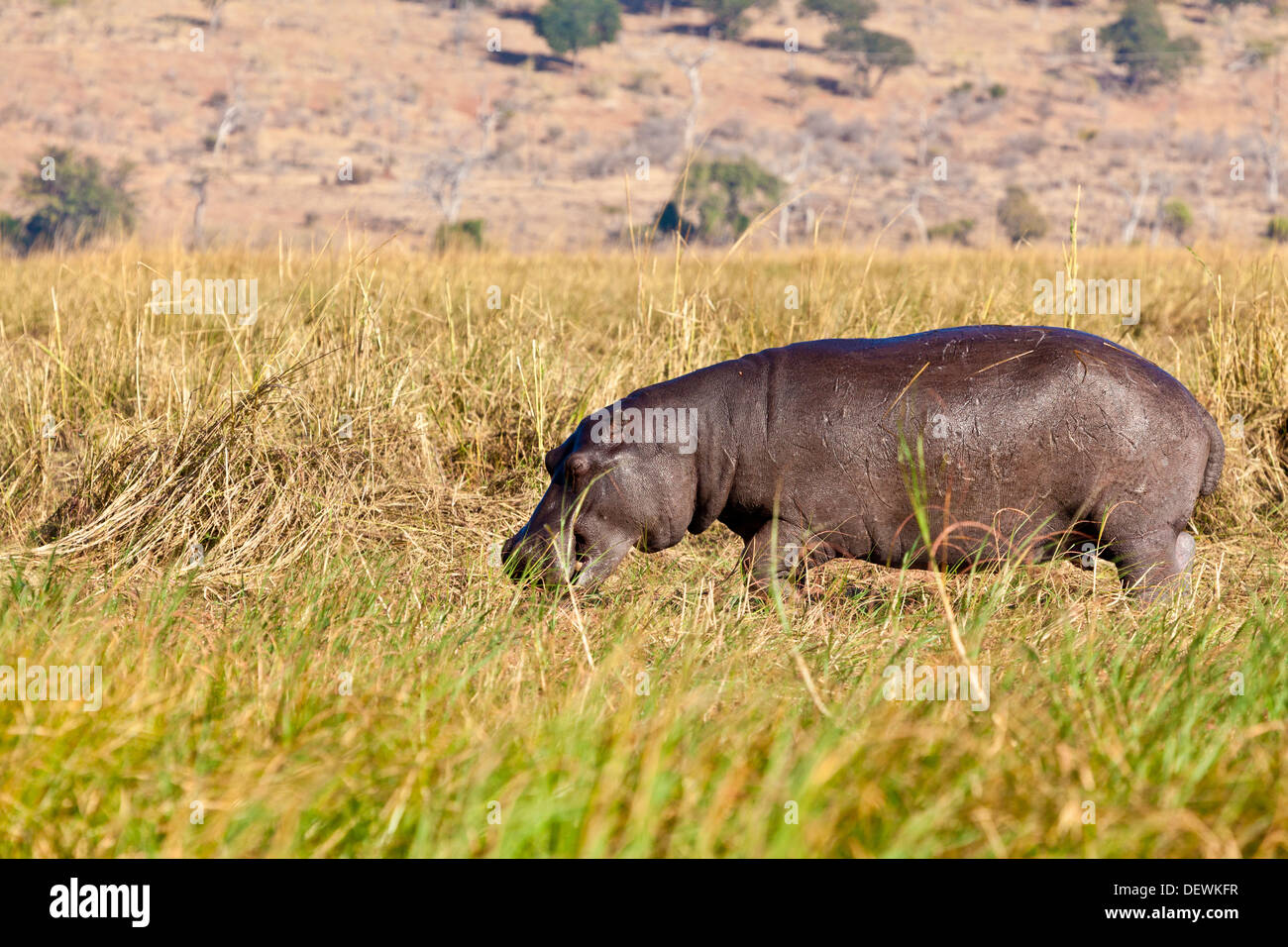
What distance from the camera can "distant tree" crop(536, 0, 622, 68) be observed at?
51.4 m

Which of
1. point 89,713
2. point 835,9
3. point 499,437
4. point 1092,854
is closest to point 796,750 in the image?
point 1092,854

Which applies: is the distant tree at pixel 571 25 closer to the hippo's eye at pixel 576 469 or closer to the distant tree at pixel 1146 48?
the distant tree at pixel 1146 48

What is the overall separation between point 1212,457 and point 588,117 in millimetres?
45904

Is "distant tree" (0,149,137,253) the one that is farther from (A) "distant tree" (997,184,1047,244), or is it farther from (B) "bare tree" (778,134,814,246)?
(A) "distant tree" (997,184,1047,244)

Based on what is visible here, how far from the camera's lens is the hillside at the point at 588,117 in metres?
37.6

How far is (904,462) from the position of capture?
11.8ft

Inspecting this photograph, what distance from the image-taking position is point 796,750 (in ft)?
7.68

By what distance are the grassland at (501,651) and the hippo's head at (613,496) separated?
0.17 meters

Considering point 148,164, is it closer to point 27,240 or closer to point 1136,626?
point 27,240

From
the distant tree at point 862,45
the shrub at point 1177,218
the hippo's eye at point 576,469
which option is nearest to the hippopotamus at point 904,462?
the hippo's eye at point 576,469

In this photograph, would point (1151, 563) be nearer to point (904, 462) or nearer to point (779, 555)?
point (904, 462)

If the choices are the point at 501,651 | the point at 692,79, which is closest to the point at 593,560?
the point at 501,651

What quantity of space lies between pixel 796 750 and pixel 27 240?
35167 mm

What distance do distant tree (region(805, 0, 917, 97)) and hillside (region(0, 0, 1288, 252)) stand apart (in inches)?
32.7
